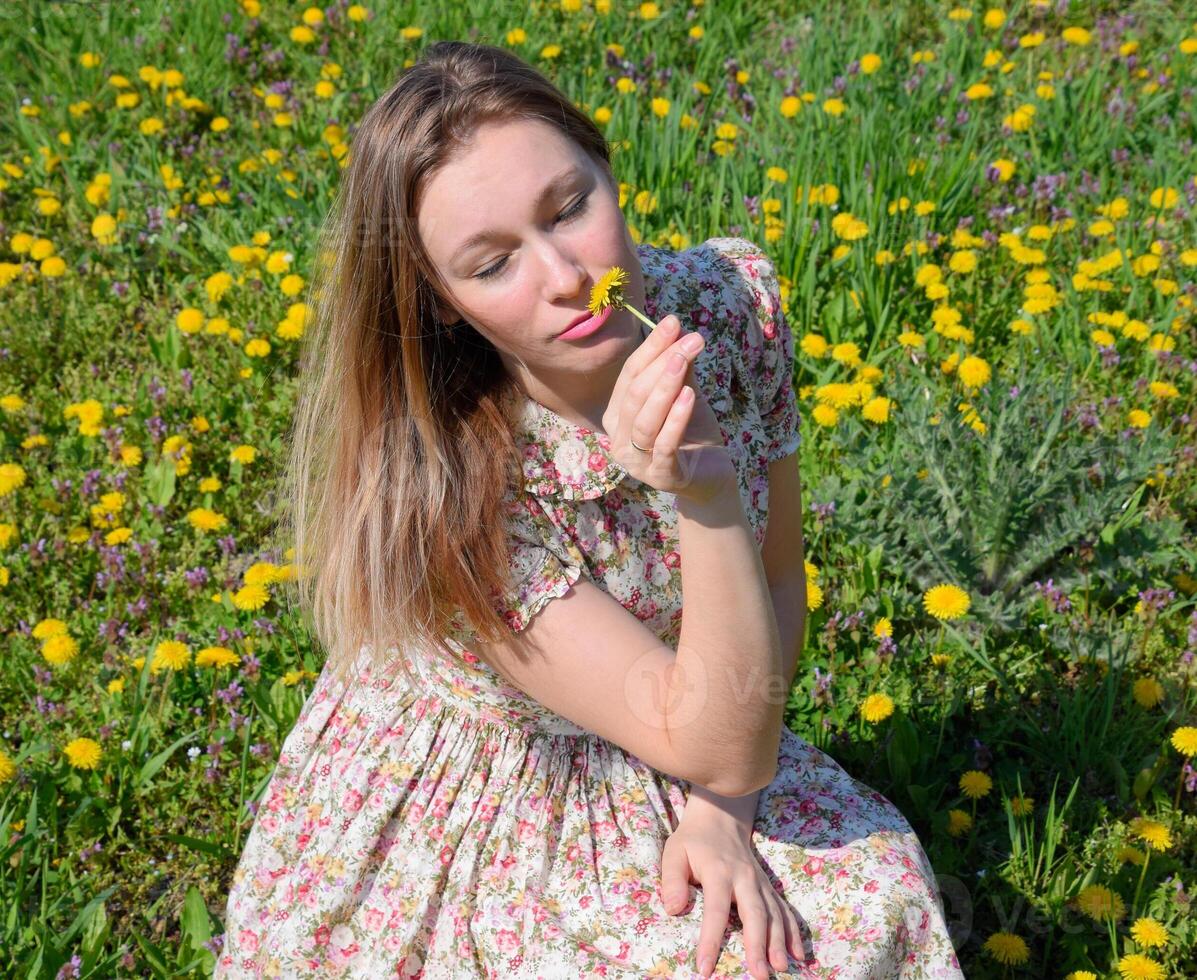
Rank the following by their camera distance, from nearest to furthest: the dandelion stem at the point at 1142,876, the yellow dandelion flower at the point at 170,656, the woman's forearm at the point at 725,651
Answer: the woman's forearm at the point at 725,651, the dandelion stem at the point at 1142,876, the yellow dandelion flower at the point at 170,656

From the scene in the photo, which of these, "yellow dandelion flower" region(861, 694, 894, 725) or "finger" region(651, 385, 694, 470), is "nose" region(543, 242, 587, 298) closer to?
"finger" region(651, 385, 694, 470)

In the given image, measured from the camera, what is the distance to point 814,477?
8.63 ft

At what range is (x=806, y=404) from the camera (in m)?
2.76

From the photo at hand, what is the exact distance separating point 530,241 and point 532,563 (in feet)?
1.33

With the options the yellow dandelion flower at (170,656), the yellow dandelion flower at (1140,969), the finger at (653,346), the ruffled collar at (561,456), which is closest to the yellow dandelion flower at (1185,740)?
the yellow dandelion flower at (1140,969)

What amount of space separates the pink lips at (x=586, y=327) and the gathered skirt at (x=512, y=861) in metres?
0.60

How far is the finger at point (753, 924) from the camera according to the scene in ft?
4.67

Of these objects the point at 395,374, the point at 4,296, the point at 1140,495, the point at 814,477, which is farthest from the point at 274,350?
the point at 1140,495

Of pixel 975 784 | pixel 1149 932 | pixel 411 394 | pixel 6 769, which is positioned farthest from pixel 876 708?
pixel 6 769

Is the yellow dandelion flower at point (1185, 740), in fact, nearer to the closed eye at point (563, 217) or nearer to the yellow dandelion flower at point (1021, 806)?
the yellow dandelion flower at point (1021, 806)

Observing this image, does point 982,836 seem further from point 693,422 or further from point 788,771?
point 693,422

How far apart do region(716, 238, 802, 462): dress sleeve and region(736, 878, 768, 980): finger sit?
0.67 metres

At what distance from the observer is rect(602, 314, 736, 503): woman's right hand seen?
46.8 inches

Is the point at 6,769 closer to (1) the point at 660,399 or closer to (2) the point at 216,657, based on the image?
(2) the point at 216,657
